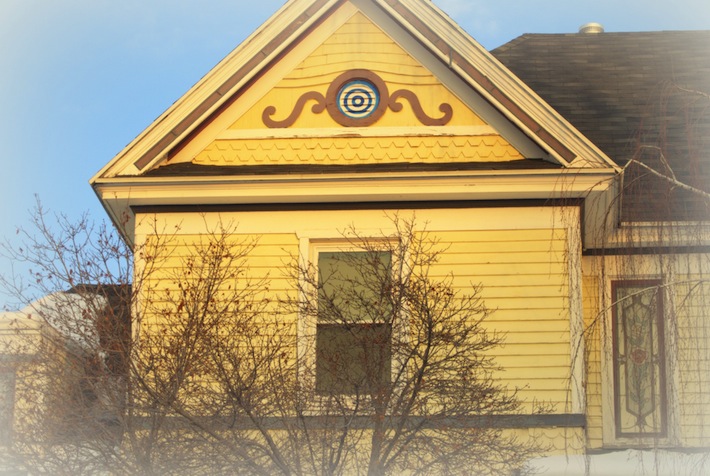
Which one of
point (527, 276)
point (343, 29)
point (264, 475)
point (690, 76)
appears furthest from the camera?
point (690, 76)

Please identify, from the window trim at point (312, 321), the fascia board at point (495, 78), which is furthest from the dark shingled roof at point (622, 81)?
the window trim at point (312, 321)

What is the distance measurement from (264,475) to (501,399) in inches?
114

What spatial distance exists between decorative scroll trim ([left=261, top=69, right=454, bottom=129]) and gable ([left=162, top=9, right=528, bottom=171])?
0.5 inches

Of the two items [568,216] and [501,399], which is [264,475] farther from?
[568,216]

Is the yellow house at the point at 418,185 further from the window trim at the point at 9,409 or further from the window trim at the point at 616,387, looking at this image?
the window trim at the point at 9,409

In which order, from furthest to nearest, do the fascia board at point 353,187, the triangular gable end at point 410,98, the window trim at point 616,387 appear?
the window trim at point 616,387
the triangular gable end at point 410,98
the fascia board at point 353,187

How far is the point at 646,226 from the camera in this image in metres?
9.69

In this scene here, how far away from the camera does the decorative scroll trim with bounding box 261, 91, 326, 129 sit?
499 inches

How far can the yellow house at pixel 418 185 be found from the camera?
11.8m

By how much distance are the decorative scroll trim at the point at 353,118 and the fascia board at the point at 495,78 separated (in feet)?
1.94

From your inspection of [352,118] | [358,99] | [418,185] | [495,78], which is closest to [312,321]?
[418,185]

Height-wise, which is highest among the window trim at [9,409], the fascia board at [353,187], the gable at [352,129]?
the gable at [352,129]

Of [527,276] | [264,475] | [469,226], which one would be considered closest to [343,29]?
[469,226]

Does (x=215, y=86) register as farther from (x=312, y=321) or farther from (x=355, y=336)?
(x=355, y=336)
